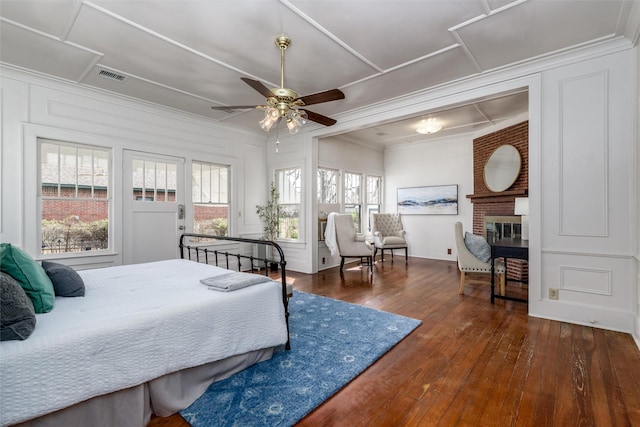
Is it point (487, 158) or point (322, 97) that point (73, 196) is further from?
point (487, 158)

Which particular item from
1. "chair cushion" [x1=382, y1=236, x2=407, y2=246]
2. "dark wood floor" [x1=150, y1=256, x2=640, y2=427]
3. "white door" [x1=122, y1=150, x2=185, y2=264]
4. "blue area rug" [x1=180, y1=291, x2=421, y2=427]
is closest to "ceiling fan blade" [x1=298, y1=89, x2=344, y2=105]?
"blue area rug" [x1=180, y1=291, x2=421, y2=427]

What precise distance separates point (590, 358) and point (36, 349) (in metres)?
3.59

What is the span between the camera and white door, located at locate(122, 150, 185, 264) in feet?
13.8

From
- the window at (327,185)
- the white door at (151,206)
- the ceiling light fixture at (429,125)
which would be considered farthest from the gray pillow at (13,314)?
the ceiling light fixture at (429,125)

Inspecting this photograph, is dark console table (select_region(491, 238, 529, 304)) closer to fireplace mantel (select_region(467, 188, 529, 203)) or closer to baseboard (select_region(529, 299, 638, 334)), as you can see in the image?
baseboard (select_region(529, 299, 638, 334))

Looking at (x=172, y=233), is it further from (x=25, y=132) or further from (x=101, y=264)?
(x=25, y=132)

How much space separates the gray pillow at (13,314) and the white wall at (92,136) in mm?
2760

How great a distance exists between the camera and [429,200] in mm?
6887

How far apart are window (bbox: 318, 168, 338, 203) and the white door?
2639 millimetres

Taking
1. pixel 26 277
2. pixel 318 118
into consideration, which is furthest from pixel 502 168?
pixel 26 277

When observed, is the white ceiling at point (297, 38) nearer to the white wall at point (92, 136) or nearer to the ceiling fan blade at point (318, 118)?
the white wall at point (92, 136)

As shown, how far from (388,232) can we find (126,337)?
5984mm

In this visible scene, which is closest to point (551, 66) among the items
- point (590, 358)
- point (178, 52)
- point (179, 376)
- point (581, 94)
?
point (581, 94)

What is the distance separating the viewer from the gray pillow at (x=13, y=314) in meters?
1.28
